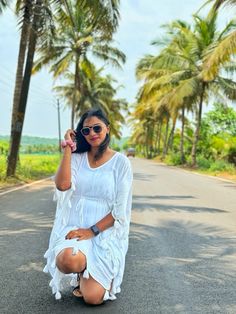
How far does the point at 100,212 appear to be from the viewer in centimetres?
411

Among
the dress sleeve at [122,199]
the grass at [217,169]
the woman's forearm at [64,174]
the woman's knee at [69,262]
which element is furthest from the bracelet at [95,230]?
the grass at [217,169]

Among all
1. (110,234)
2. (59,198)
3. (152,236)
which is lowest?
(152,236)

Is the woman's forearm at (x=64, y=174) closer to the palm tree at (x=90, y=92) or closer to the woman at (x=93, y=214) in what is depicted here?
the woman at (x=93, y=214)

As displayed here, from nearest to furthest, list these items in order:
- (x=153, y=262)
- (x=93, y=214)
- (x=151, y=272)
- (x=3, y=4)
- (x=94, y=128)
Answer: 1. (x=93, y=214)
2. (x=94, y=128)
3. (x=151, y=272)
4. (x=153, y=262)
5. (x=3, y=4)

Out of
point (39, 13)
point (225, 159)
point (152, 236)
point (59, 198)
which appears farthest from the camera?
point (225, 159)

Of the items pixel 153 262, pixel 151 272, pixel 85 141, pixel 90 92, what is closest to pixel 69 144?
pixel 85 141

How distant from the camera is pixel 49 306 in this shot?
411 centimetres

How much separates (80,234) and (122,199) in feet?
1.55

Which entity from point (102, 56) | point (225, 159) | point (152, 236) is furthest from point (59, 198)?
point (225, 159)

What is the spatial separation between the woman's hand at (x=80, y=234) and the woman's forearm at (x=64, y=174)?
15.1 inches

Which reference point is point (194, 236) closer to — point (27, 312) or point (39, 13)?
point (27, 312)

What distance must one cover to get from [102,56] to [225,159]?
11.8 metres

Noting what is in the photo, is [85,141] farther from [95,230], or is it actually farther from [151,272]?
[151,272]

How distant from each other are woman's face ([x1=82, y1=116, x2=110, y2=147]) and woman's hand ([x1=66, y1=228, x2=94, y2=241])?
776mm
